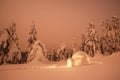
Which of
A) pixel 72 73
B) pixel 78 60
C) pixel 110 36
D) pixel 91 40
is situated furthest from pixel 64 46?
pixel 72 73

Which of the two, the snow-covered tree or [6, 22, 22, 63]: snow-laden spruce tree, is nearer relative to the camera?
[6, 22, 22, 63]: snow-laden spruce tree

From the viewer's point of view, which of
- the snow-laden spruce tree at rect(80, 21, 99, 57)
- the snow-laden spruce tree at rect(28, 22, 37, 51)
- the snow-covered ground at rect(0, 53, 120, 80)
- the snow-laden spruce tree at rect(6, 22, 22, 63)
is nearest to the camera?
the snow-covered ground at rect(0, 53, 120, 80)

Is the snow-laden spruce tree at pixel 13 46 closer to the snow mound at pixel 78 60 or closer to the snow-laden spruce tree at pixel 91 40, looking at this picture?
the snow mound at pixel 78 60

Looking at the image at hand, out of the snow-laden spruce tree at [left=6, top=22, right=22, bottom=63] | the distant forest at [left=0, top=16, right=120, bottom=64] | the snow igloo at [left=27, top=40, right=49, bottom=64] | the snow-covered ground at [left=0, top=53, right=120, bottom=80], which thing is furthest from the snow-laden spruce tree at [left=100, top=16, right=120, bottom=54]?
the snow-covered ground at [left=0, top=53, right=120, bottom=80]

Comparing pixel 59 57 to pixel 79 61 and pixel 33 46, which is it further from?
pixel 79 61

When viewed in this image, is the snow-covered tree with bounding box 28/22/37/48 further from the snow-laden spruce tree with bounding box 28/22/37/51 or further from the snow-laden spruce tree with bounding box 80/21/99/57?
the snow-laden spruce tree with bounding box 80/21/99/57

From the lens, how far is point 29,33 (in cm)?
3459

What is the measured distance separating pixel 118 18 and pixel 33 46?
14.7m

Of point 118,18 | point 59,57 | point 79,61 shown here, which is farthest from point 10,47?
point 118,18

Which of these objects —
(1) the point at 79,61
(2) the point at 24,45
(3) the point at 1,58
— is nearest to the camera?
(1) the point at 79,61

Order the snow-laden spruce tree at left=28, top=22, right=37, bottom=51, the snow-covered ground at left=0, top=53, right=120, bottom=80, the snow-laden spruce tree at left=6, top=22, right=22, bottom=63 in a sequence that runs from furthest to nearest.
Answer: the snow-laden spruce tree at left=28, top=22, right=37, bottom=51 → the snow-laden spruce tree at left=6, top=22, right=22, bottom=63 → the snow-covered ground at left=0, top=53, right=120, bottom=80

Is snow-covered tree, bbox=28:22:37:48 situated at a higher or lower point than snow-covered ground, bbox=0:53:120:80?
higher

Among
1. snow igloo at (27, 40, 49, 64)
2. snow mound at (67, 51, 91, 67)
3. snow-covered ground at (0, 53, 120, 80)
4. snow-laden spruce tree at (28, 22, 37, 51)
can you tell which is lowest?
snow-covered ground at (0, 53, 120, 80)

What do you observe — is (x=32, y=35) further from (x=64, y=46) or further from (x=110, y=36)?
(x=110, y=36)
